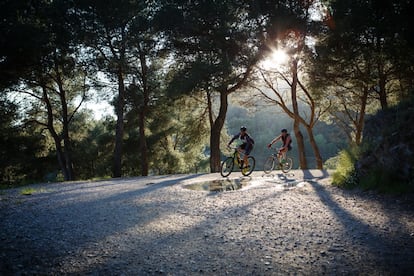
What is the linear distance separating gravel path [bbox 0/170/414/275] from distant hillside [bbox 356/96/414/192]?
49cm

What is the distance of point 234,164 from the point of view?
40.6 feet

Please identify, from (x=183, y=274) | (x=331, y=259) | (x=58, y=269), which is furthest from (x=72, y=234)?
(x=331, y=259)

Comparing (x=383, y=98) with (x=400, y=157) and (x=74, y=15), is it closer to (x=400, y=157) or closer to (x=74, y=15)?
(x=400, y=157)

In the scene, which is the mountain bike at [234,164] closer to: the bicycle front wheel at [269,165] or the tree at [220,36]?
the bicycle front wheel at [269,165]

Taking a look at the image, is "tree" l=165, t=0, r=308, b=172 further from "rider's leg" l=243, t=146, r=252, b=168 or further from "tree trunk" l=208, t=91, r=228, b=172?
"rider's leg" l=243, t=146, r=252, b=168

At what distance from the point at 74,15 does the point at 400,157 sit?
17.4 m

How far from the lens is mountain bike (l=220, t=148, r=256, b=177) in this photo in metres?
12.1

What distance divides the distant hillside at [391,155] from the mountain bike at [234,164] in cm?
499

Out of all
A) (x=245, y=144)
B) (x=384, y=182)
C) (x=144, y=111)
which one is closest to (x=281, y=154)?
(x=245, y=144)

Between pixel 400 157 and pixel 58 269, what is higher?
pixel 400 157

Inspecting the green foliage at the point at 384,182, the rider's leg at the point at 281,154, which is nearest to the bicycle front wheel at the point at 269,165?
the rider's leg at the point at 281,154

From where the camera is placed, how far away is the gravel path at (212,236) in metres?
3.19

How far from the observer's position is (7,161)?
78.6ft

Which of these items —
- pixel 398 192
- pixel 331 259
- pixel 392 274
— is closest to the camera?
pixel 392 274
